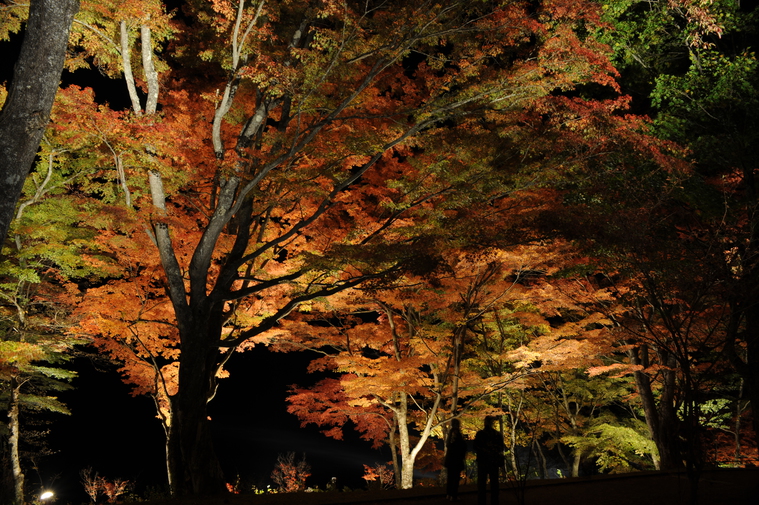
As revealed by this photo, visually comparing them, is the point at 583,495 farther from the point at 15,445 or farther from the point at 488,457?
the point at 15,445

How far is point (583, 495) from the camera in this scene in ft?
21.4

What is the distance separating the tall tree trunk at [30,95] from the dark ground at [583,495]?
14.4 feet

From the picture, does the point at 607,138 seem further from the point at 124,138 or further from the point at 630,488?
the point at 124,138

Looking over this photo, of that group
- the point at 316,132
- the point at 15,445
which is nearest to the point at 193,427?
the point at 316,132

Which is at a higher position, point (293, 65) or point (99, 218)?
point (293, 65)

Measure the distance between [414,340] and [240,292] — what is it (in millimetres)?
5447

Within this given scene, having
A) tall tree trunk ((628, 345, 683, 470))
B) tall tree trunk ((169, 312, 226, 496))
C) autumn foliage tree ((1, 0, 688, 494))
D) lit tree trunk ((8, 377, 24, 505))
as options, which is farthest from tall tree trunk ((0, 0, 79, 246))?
tall tree trunk ((628, 345, 683, 470))

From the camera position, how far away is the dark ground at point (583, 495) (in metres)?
5.75

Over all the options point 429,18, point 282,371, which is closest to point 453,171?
point 429,18

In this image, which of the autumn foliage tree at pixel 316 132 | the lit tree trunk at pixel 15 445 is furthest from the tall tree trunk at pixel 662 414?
the lit tree trunk at pixel 15 445

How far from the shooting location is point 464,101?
7.41 m

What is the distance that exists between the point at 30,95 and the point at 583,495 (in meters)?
8.03

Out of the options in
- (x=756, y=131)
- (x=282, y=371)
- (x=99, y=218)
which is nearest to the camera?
(x=756, y=131)

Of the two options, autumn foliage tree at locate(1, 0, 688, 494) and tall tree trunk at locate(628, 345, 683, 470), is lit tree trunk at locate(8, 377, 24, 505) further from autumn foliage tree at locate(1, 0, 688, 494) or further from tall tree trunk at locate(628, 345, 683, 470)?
tall tree trunk at locate(628, 345, 683, 470)
